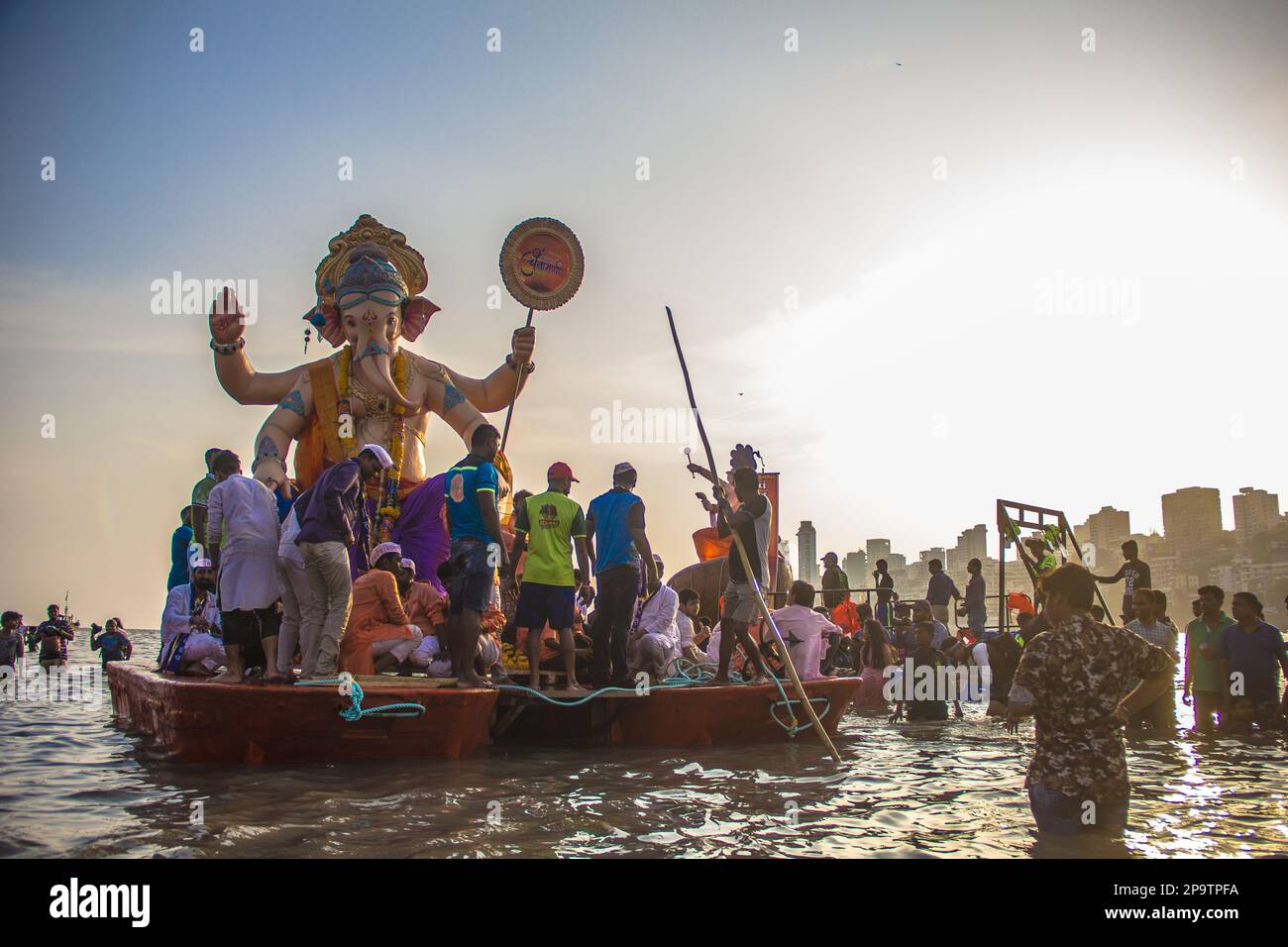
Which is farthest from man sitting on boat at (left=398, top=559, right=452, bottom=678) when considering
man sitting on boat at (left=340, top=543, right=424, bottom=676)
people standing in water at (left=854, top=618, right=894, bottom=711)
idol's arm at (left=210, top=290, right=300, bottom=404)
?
people standing in water at (left=854, top=618, right=894, bottom=711)

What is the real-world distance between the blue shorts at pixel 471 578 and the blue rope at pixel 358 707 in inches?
40.0

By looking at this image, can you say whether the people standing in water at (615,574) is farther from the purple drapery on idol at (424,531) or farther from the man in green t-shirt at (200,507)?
the man in green t-shirt at (200,507)

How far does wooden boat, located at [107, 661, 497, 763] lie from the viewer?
22.1ft

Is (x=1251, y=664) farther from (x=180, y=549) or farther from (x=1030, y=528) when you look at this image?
(x=180, y=549)

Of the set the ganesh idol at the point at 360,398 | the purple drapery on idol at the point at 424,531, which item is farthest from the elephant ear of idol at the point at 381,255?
the purple drapery on idol at the point at 424,531

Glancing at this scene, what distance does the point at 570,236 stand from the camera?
11297 millimetres

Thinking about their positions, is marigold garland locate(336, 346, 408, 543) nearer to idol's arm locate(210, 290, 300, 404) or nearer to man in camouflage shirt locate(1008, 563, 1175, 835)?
idol's arm locate(210, 290, 300, 404)

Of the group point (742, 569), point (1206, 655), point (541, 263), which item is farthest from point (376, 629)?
point (1206, 655)

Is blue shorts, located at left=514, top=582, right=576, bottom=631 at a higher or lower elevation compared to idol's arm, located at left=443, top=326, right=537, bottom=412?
lower

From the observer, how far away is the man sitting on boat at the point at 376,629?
26.8ft

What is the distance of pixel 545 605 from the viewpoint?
28.1ft

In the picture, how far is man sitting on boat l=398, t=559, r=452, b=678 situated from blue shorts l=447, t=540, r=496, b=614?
2.70 feet
